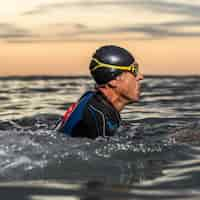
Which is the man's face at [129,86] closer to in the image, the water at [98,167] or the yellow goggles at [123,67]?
the yellow goggles at [123,67]

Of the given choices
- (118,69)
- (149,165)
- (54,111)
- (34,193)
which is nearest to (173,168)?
(149,165)

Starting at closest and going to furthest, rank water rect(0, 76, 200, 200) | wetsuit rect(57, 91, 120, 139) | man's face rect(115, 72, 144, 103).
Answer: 1. water rect(0, 76, 200, 200)
2. wetsuit rect(57, 91, 120, 139)
3. man's face rect(115, 72, 144, 103)

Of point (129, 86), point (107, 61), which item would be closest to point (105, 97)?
point (129, 86)

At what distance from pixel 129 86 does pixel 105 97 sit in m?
0.43

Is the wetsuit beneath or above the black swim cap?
beneath

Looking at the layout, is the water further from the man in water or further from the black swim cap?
the black swim cap

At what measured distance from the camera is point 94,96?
31.2ft

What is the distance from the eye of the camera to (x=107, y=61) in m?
9.88

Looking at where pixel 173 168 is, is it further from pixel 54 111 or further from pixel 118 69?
pixel 54 111

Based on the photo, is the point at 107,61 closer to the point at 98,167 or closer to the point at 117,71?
the point at 117,71

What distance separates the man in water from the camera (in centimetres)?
930

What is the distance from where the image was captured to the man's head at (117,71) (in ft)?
32.0

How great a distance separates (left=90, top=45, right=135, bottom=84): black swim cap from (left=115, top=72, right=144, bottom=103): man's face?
0.40 ft

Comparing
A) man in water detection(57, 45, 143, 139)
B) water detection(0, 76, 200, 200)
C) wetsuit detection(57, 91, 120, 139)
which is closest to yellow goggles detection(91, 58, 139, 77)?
man in water detection(57, 45, 143, 139)
